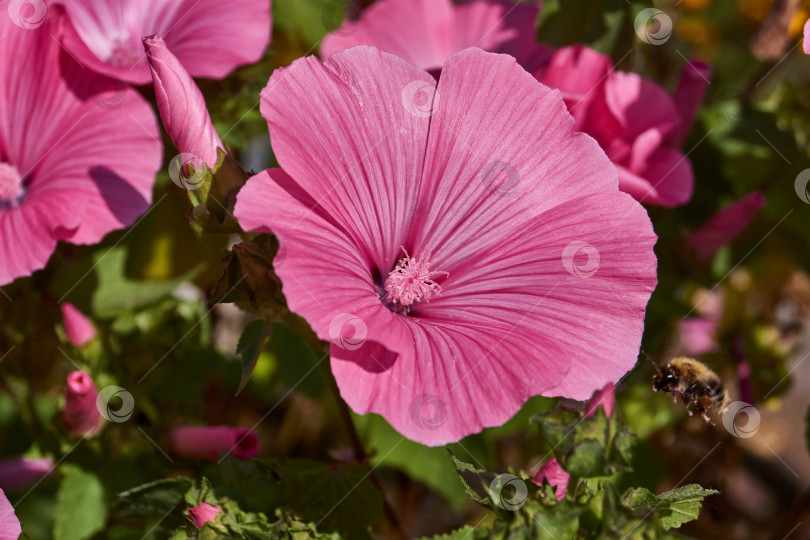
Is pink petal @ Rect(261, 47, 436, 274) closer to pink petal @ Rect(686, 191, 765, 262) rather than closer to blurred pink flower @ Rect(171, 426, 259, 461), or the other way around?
blurred pink flower @ Rect(171, 426, 259, 461)

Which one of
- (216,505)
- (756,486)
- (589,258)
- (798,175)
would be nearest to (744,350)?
(798,175)

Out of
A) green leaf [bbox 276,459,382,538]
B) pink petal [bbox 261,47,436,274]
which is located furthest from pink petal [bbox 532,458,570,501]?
pink petal [bbox 261,47,436,274]

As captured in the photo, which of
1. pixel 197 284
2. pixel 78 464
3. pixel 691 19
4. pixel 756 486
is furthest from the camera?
pixel 691 19

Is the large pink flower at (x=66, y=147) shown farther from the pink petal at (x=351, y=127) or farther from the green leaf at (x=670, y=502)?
the green leaf at (x=670, y=502)

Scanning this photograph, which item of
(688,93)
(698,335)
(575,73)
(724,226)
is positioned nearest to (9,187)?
(575,73)

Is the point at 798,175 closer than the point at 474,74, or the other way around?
the point at 474,74

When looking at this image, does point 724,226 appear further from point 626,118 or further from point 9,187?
point 9,187

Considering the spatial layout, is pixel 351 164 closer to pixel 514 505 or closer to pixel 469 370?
pixel 469 370
